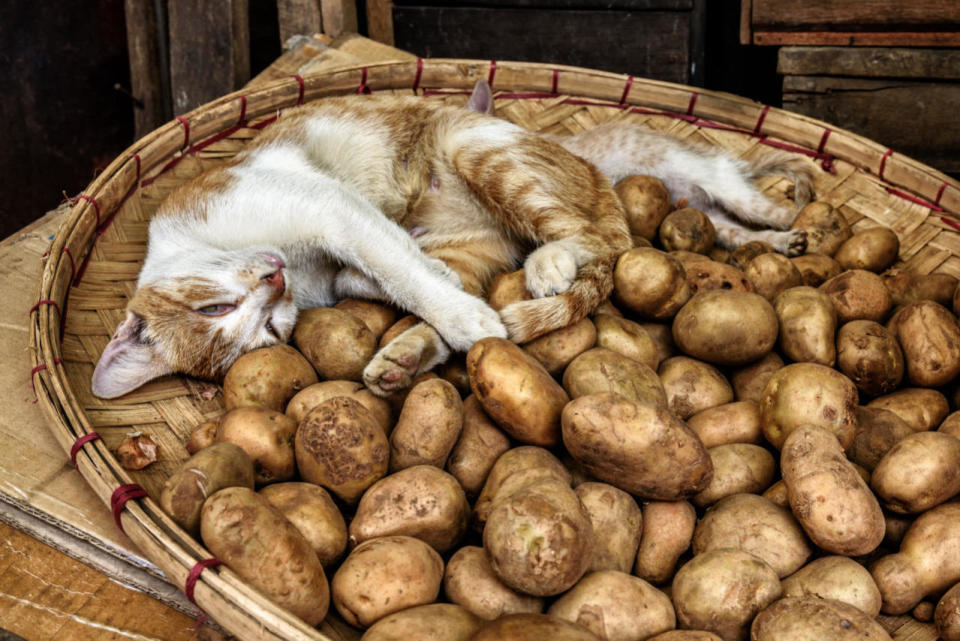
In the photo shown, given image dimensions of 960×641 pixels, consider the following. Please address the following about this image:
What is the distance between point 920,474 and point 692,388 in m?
0.57

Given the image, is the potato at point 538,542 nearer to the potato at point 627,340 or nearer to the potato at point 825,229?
the potato at point 627,340

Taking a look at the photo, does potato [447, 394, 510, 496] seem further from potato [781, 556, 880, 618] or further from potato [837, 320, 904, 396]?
potato [837, 320, 904, 396]

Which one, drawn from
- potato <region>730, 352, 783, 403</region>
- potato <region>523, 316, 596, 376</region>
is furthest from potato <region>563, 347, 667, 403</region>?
potato <region>730, 352, 783, 403</region>

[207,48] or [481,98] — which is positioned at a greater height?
[207,48]

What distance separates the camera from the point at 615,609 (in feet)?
4.85

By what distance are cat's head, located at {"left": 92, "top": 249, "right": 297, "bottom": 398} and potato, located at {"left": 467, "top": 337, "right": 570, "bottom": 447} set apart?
0.70 metres

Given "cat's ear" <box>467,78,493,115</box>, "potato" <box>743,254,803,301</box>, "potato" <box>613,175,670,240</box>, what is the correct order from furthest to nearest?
"cat's ear" <box>467,78,493,115</box> → "potato" <box>613,175,670,240</box> → "potato" <box>743,254,803,301</box>

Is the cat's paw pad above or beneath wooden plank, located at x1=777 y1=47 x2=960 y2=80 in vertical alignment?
beneath

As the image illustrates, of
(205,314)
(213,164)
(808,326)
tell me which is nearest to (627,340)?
(808,326)

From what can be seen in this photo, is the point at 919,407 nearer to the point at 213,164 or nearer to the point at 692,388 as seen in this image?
the point at 692,388

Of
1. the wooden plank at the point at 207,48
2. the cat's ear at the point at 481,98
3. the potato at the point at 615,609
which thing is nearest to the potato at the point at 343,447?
the potato at the point at 615,609

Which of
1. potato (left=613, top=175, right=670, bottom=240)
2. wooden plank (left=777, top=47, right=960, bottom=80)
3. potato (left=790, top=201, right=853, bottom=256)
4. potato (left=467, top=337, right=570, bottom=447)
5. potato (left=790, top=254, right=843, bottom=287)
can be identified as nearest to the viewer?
potato (left=467, top=337, right=570, bottom=447)

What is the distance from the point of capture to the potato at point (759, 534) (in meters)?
1.67

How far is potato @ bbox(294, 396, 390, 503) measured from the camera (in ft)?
5.69
